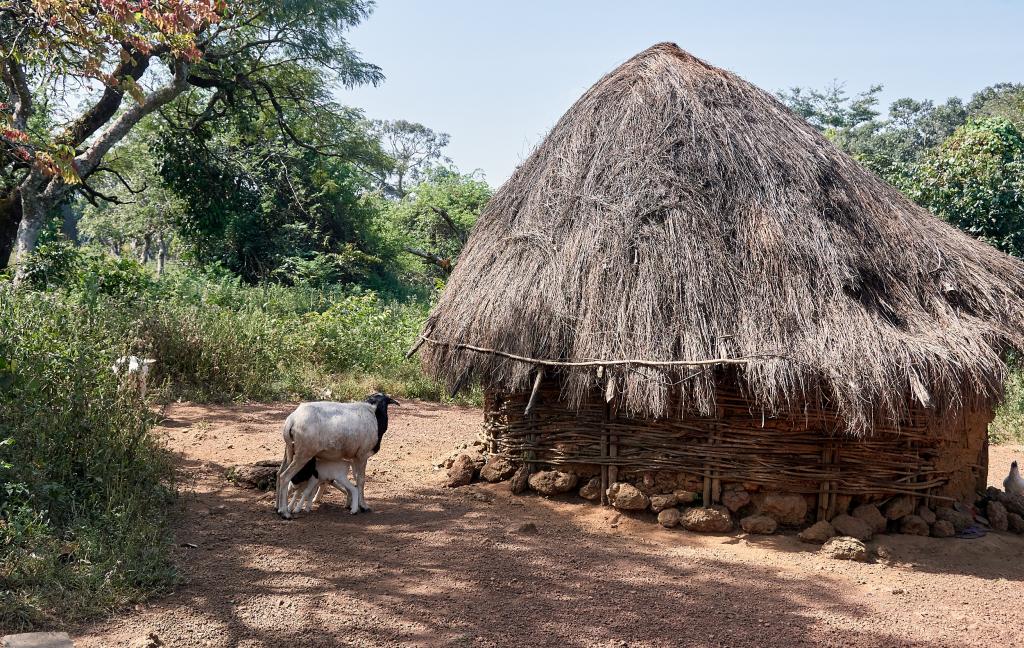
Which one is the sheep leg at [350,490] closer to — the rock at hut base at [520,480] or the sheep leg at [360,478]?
the sheep leg at [360,478]

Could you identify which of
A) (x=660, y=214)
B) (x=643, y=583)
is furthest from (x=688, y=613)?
(x=660, y=214)

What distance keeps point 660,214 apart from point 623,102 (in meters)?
1.48

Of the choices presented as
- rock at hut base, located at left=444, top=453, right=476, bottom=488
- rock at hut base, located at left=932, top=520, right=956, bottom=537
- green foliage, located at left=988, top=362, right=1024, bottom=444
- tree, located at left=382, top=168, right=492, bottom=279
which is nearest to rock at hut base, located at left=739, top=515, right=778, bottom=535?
rock at hut base, located at left=932, top=520, right=956, bottom=537

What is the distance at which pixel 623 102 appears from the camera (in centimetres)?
770

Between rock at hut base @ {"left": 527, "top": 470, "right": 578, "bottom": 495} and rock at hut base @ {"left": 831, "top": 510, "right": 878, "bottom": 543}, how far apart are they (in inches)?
81.7

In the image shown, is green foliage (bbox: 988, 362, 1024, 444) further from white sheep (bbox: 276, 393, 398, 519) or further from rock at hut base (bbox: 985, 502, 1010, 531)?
white sheep (bbox: 276, 393, 398, 519)

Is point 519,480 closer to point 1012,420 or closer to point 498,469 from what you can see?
point 498,469

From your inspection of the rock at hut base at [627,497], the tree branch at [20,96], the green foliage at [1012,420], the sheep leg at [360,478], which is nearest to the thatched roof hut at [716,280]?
the rock at hut base at [627,497]

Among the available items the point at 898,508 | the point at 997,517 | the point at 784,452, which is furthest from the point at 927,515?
the point at 784,452

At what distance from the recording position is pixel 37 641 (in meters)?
3.70

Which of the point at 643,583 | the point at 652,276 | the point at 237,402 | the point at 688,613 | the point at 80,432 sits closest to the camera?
the point at 688,613

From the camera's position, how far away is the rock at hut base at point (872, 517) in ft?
20.7

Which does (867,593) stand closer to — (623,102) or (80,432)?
(623,102)

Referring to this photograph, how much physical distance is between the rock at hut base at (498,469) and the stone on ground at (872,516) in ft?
9.42
